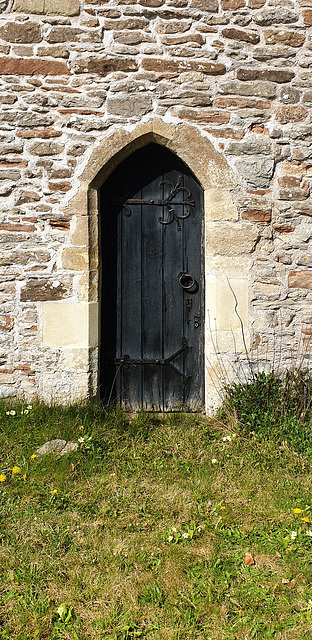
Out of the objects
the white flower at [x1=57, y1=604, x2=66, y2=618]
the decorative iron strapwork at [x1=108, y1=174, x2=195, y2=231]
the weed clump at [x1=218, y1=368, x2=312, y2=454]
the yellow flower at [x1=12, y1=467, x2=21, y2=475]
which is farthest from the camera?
the decorative iron strapwork at [x1=108, y1=174, x2=195, y2=231]

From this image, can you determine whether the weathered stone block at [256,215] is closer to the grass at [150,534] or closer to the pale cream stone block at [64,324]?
the pale cream stone block at [64,324]

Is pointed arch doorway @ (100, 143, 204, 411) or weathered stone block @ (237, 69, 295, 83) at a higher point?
weathered stone block @ (237, 69, 295, 83)

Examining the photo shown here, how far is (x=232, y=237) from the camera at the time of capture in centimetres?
359

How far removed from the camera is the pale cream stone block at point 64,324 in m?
3.59

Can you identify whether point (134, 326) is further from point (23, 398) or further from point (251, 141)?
point (251, 141)

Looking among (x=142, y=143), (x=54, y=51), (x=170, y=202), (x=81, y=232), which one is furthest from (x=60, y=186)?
(x=54, y=51)

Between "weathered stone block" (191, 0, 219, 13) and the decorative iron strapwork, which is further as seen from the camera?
the decorative iron strapwork

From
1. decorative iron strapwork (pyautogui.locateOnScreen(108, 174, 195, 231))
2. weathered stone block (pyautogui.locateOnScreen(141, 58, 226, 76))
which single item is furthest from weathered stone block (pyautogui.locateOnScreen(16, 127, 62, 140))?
weathered stone block (pyautogui.locateOnScreen(141, 58, 226, 76))

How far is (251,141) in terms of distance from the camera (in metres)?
3.57

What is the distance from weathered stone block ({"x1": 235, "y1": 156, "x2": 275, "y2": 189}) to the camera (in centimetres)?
357

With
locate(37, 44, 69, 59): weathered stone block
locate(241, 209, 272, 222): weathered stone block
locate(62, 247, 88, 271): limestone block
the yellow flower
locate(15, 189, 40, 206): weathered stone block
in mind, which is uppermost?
locate(37, 44, 69, 59): weathered stone block

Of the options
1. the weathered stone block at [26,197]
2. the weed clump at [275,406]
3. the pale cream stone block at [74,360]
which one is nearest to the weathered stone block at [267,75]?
the weathered stone block at [26,197]

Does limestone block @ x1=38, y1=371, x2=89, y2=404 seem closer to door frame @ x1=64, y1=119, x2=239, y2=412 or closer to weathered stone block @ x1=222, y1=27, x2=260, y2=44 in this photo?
door frame @ x1=64, y1=119, x2=239, y2=412

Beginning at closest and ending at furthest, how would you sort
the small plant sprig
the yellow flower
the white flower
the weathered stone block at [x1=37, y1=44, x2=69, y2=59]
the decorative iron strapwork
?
the white flower < the small plant sprig < the yellow flower < the weathered stone block at [x1=37, y1=44, x2=69, y2=59] < the decorative iron strapwork
